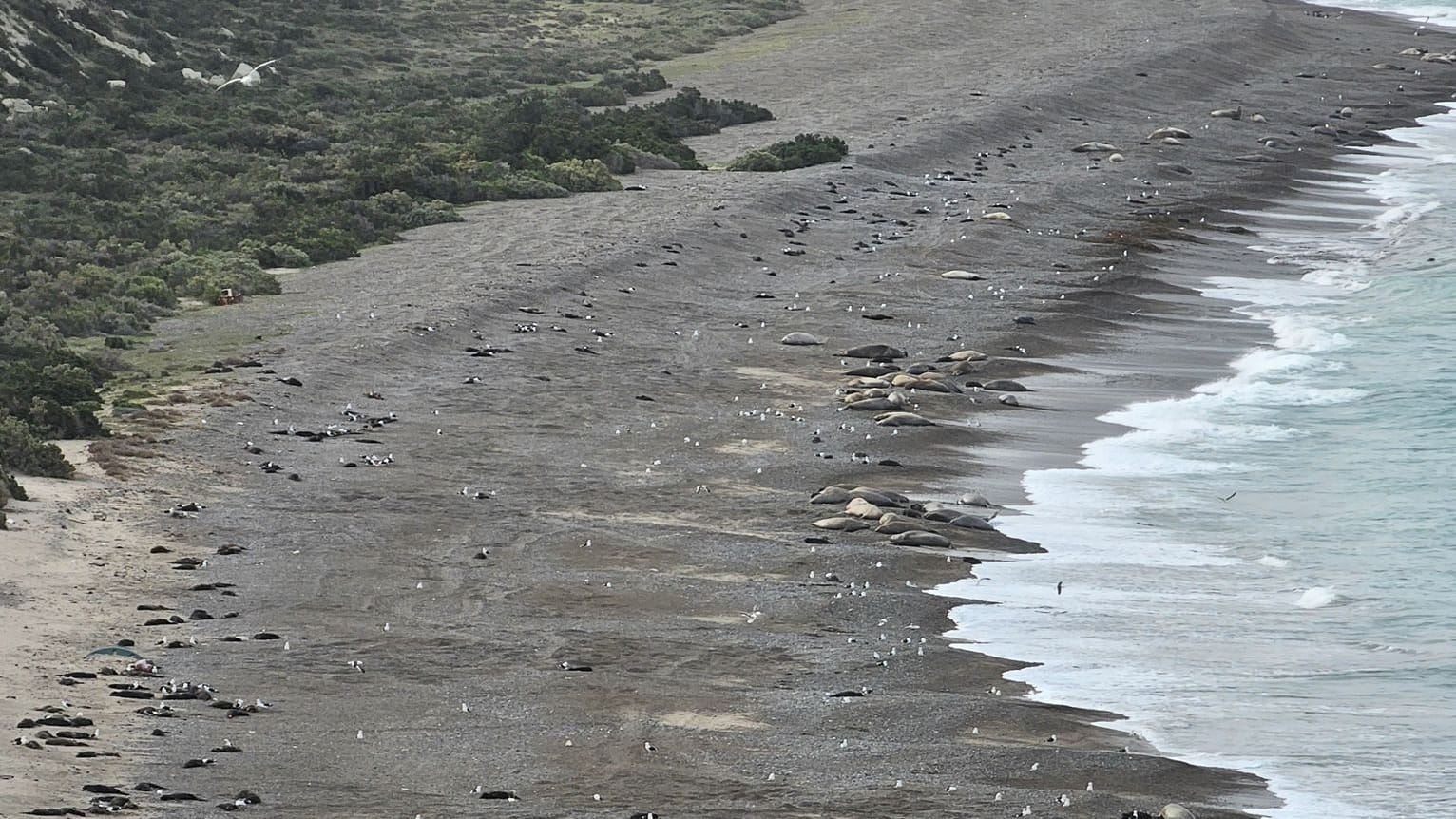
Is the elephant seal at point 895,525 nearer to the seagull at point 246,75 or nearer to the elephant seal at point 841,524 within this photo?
the elephant seal at point 841,524

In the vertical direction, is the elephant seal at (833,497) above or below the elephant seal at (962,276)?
above

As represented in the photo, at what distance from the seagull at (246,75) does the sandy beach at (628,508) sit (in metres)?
11.8

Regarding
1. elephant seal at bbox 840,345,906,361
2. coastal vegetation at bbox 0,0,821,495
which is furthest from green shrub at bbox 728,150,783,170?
elephant seal at bbox 840,345,906,361

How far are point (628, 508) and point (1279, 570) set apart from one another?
5.71m

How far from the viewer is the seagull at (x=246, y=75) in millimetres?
44688

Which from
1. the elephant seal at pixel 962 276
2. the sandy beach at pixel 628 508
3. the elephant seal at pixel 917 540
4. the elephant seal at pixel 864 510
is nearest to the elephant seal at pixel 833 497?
the sandy beach at pixel 628 508

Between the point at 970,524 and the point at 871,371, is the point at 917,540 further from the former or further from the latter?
the point at 871,371

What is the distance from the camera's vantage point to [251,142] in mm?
38969

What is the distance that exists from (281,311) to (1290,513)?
12.3m

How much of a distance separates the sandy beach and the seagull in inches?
465

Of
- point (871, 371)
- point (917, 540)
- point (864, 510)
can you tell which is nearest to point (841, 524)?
point (864, 510)

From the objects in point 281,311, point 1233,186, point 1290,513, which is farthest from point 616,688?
point 1233,186

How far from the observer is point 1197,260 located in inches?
1283

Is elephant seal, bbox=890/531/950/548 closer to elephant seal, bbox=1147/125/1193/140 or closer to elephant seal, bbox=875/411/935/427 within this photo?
elephant seal, bbox=875/411/935/427
